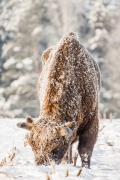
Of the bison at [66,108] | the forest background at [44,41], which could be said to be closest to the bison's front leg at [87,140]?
the bison at [66,108]

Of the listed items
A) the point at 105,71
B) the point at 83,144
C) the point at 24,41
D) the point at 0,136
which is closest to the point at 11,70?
the point at 24,41

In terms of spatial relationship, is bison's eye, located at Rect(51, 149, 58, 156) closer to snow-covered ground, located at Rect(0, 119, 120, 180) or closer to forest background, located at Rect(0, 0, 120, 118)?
snow-covered ground, located at Rect(0, 119, 120, 180)

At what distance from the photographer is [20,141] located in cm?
623

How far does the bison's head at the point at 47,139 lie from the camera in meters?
3.78

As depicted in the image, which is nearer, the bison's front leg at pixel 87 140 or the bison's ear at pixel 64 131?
the bison's ear at pixel 64 131

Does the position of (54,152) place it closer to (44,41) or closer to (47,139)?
(47,139)

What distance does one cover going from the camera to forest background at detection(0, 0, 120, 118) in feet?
84.7

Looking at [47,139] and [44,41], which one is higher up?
[44,41]

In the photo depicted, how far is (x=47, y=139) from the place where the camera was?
3.80 m

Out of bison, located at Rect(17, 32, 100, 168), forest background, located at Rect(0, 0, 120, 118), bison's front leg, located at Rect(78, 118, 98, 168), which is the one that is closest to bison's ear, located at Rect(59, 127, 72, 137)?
bison, located at Rect(17, 32, 100, 168)

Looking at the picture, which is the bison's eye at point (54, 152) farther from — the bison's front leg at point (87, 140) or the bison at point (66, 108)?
the bison's front leg at point (87, 140)

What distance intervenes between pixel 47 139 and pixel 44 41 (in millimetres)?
24986

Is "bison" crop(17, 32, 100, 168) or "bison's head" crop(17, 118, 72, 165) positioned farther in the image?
"bison" crop(17, 32, 100, 168)

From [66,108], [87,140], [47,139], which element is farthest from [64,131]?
[87,140]
